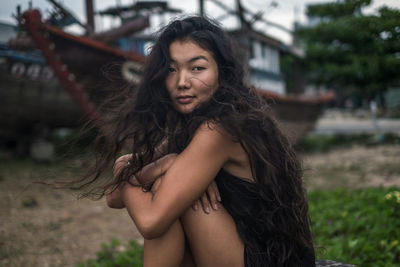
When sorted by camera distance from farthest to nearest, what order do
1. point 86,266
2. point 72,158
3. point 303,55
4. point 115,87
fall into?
point 303,55, point 86,266, point 72,158, point 115,87

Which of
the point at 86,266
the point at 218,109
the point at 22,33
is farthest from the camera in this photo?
the point at 22,33

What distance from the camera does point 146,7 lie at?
8.05 m

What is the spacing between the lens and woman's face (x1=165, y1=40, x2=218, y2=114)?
1.63 metres

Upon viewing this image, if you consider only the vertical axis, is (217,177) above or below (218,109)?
below

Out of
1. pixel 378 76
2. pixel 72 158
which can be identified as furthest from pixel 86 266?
pixel 378 76

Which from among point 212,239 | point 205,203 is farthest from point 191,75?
point 212,239

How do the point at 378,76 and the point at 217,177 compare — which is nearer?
the point at 217,177

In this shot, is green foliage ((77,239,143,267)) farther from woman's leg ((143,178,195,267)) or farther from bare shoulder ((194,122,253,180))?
bare shoulder ((194,122,253,180))

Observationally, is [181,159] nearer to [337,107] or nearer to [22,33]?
[22,33]

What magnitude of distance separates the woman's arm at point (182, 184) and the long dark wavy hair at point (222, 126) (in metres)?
0.08

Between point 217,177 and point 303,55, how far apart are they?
12.0m

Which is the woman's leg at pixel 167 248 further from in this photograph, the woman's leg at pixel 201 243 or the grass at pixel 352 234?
the grass at pixel 352 234

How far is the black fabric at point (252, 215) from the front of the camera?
1.51m

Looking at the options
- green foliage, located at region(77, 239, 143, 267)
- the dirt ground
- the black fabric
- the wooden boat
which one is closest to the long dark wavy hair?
the black fabric
